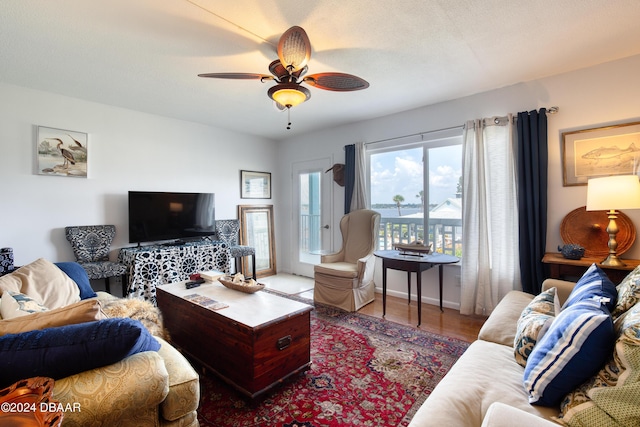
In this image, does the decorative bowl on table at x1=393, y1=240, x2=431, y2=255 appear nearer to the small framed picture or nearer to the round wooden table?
the round wooden table

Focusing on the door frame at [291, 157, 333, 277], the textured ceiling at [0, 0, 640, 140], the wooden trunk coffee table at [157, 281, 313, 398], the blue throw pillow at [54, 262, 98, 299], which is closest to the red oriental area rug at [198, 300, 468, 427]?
the wooden trunk coffee table at [157, 281, 313, 398]

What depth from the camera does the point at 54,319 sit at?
44.1 inches

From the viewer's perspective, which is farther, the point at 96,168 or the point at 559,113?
the point at 96,168

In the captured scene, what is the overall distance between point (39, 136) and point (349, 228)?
12.1ft

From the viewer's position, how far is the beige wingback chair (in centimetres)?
333

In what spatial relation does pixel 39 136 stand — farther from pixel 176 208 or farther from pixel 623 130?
pixel 623 130

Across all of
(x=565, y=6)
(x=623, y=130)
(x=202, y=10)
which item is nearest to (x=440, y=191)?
(x=623, y=130)

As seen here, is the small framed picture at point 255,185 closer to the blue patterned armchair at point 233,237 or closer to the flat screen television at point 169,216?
the blue patterned armchair at point 233,237

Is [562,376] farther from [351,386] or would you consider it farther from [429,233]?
[429,233]

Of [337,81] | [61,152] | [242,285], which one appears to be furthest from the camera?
[61,152]

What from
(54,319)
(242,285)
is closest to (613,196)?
(242,285)

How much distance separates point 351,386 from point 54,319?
167 cm

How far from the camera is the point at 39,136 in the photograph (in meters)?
3.12

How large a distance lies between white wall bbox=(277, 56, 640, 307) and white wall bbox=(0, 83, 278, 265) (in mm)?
2731
